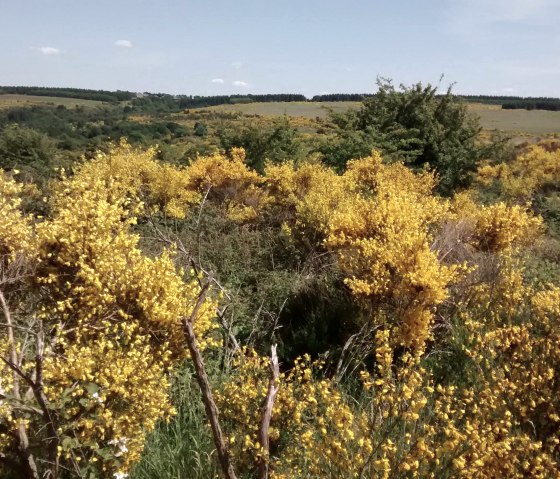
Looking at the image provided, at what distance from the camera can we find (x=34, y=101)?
352ft

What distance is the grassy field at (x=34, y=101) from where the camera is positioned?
10196 centimetres

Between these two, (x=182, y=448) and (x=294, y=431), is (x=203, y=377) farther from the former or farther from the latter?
(x=182, y=448)

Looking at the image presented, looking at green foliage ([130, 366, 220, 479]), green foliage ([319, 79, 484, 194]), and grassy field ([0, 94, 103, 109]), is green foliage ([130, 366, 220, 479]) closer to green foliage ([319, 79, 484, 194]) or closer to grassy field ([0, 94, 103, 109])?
green foliage ([319, 79, 484, 194])

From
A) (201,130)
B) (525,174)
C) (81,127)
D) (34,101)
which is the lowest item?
(525,174)

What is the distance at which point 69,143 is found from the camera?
4438 cm

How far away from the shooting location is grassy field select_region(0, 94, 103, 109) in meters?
102

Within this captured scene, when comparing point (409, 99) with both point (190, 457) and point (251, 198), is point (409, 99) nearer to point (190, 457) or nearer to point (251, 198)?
point (251, 198)

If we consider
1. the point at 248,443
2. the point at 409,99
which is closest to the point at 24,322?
the point at 248,443

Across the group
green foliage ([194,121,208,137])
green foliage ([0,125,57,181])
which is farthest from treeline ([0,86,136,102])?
green foliage ([0,125,57,181])

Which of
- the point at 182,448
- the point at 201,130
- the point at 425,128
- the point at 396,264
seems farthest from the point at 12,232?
the point at 201,130

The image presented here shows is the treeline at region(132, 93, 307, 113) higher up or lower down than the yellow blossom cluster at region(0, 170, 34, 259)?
higher up

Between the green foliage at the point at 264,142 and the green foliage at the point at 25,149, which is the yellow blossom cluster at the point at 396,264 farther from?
the green foliage at the point at 25,149

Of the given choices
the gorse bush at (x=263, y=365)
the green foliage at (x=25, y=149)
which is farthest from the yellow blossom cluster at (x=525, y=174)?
the green foliage at (x=25, y=149)

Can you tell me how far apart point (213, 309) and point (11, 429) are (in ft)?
4.83
